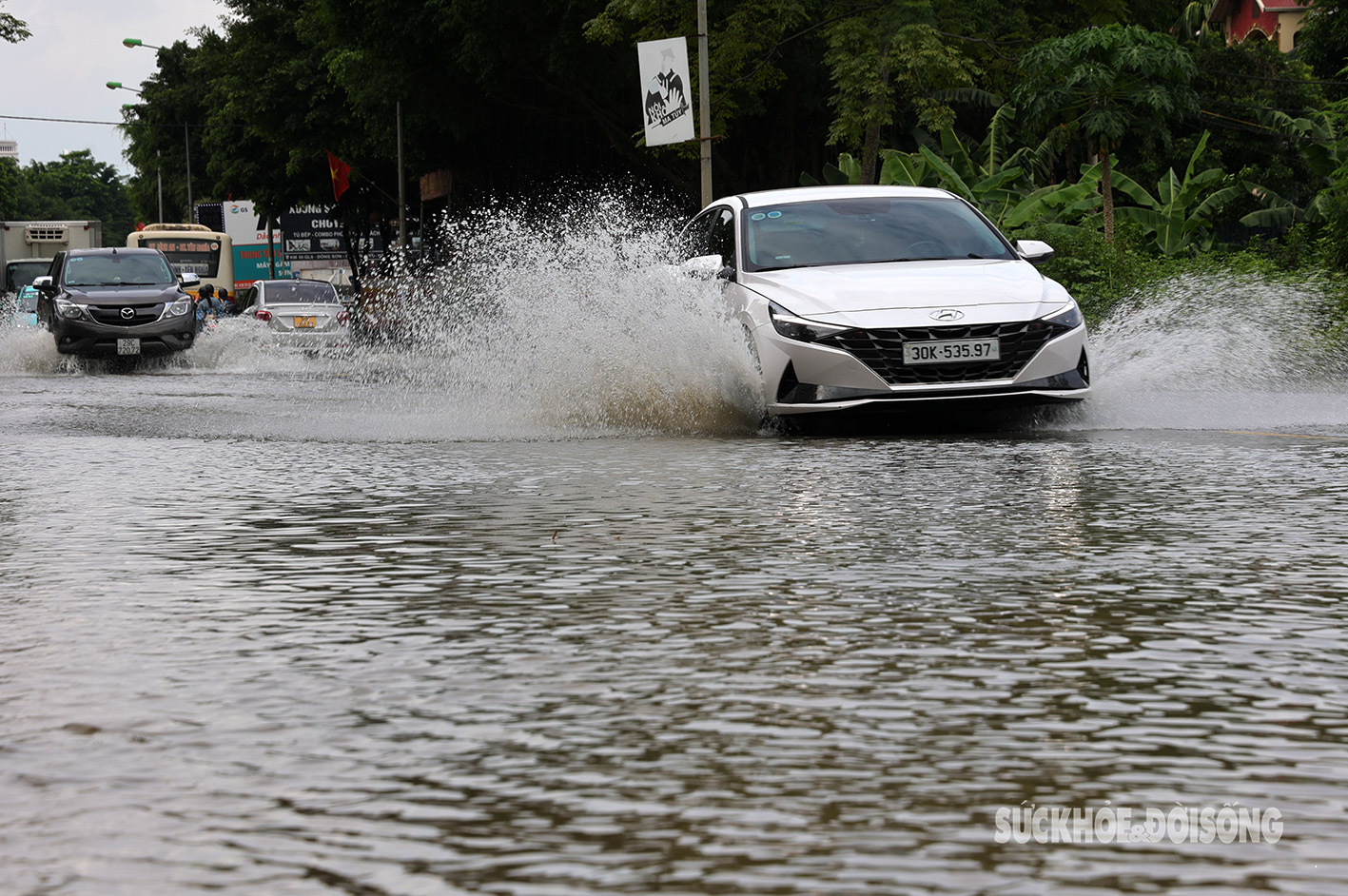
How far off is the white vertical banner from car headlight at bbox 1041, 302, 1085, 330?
15630 mm

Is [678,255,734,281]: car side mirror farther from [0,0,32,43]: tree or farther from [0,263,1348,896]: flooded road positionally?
[0,0,32,43]: tree

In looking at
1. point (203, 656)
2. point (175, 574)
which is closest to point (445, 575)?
point (175, 574)

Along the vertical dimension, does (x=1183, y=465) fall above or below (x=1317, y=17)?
below

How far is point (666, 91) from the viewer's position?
27453 mm

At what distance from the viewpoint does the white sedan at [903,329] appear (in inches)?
456

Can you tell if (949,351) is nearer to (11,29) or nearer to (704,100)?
(704,100)

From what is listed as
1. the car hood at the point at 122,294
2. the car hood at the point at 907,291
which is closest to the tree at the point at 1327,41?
the car hood at the point at 122,294

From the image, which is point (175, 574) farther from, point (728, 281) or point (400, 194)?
point (400, 194)

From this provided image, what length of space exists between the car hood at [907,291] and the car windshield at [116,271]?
1868cm

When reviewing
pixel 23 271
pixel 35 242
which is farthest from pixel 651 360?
pixel 35 242

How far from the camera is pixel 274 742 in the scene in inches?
161

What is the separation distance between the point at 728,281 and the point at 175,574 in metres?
6.81

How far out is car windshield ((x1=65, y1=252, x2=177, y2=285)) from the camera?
29.2m

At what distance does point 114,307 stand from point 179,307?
102cm
